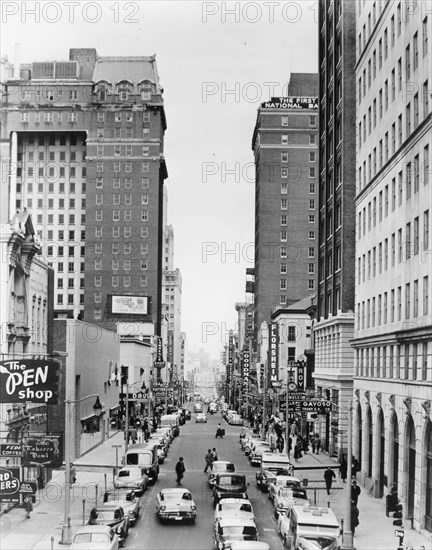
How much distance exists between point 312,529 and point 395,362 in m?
17.6

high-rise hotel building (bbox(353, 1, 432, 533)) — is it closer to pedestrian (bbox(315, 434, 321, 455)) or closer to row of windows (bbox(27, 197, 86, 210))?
pedestrian (bbox(315, 434, 321, 455))

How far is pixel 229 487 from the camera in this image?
44625 millimetres

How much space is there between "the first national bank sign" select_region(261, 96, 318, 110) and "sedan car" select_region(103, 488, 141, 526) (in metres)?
134

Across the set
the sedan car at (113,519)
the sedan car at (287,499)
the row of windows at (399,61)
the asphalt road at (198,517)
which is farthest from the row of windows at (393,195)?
the sedan car at (113,519)

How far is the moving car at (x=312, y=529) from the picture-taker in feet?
103

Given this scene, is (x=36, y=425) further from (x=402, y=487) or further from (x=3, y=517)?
(x=402, y=487)

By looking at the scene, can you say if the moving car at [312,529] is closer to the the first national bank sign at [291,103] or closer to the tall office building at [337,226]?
the tall office building at [337,226]

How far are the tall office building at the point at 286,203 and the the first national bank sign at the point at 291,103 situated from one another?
18 cm

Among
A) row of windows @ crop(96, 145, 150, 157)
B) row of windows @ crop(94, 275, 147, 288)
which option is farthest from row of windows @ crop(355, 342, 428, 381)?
row of windows @ crop(96, 145, 150, 157)

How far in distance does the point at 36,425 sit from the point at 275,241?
113 metres

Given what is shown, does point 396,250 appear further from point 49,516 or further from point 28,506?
point 28,506

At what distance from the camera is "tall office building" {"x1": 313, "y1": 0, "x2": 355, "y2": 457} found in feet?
230

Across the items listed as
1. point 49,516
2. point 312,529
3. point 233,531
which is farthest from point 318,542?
point 49,516

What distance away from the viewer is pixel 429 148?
1660 inches
